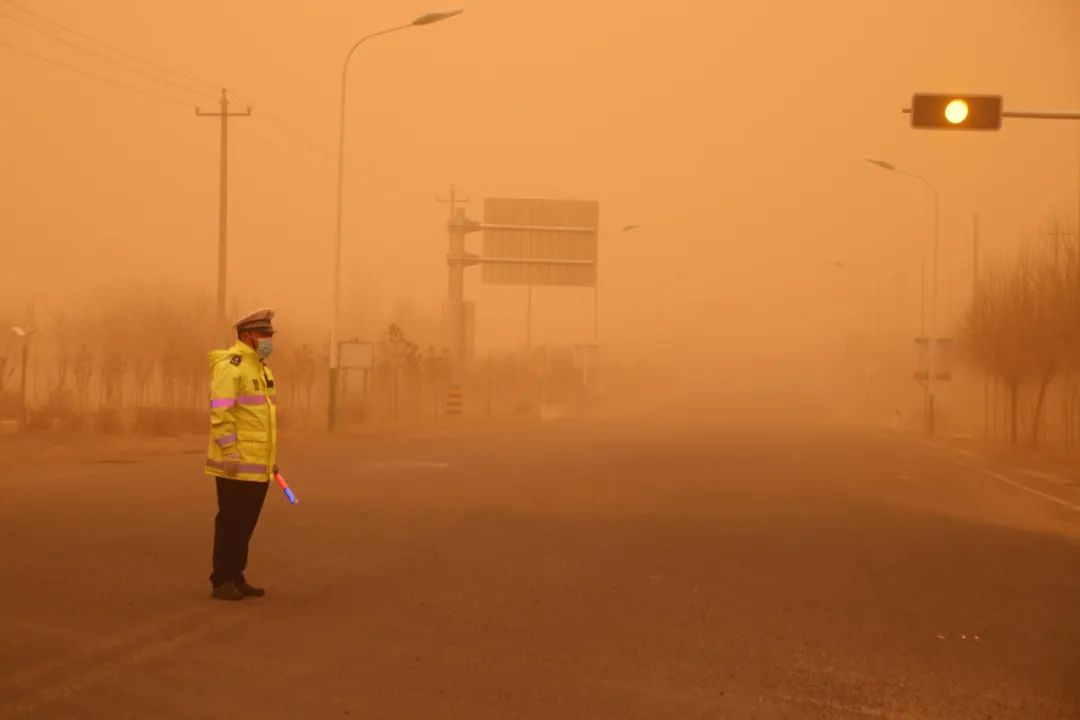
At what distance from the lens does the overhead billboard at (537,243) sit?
45.8 meters

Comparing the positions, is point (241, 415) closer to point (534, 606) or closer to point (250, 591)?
point (250, 591)

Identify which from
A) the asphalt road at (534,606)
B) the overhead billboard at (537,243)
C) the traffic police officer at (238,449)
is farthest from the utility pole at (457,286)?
the traffic police officer at (238,449)

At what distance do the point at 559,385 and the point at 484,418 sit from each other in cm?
2105

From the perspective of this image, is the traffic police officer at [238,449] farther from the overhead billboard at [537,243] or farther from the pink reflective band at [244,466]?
the overhead billboard at [537,243]

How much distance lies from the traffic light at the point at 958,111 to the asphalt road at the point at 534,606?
17.1ft

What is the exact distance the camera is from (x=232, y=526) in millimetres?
8797

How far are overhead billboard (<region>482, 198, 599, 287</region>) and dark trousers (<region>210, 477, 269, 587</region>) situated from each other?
121 feet

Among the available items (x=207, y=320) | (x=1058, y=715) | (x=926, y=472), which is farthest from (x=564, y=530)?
(x=207, y=320)

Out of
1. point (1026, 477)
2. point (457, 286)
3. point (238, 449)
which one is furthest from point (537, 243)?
point (238, 449)

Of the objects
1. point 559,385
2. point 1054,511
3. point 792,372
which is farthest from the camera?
point 792,372

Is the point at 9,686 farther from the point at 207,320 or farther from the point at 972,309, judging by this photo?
the point at 207,320

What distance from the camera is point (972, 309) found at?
137 feet

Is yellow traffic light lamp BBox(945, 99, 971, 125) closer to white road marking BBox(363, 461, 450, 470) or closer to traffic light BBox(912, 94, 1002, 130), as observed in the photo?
traffic light BBox(912, 94, 1002, 130)

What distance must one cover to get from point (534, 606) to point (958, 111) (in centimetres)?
1084
